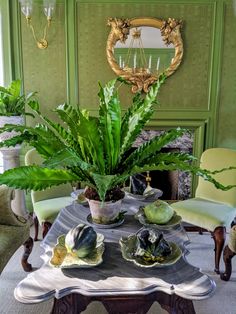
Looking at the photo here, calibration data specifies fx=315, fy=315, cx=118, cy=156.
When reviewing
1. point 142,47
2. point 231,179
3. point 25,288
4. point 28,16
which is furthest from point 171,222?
point 28,16

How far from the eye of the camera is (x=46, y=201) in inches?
104

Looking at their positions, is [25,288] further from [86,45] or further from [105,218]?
[86,45]

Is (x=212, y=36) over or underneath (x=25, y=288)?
over

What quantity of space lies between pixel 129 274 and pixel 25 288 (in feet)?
1.29

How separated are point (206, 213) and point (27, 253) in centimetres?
141

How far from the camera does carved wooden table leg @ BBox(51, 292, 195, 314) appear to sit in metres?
1.18

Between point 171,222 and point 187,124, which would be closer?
point 171,222

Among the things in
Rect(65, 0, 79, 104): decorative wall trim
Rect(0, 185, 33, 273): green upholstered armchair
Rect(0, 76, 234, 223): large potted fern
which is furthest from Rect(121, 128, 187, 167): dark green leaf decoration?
Rect(65, 0, 79, 104): decorative wall trim

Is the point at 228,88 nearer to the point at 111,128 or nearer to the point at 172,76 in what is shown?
the point at 172,76

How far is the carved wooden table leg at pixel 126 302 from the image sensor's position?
3.88 ft

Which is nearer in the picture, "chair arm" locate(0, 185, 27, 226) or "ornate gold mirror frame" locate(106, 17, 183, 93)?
"chair arm" locate(0, 185, 27, 226)

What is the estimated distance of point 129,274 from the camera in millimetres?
1241

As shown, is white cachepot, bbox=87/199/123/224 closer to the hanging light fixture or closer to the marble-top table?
the marble-top table

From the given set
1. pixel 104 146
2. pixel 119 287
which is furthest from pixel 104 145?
pixel 119 287
